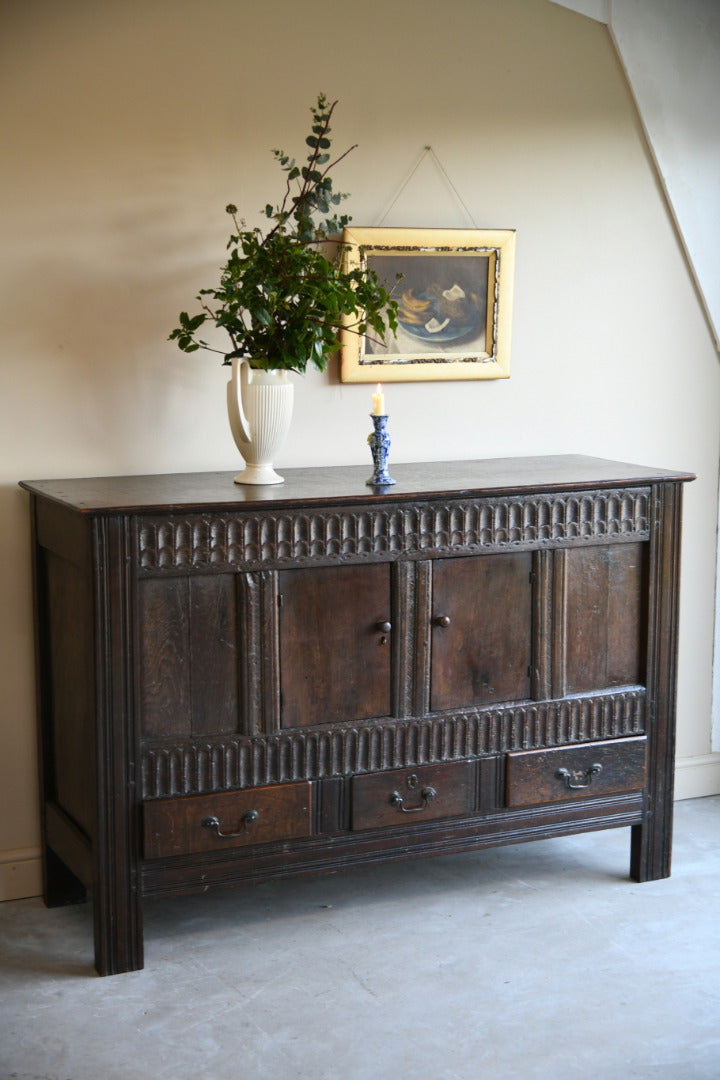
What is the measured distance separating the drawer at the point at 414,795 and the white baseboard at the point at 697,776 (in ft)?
4.04

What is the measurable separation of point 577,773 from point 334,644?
0.85 meters

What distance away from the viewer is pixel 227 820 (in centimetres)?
307

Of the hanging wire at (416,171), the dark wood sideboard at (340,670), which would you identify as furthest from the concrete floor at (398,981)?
the hanging wire at (416,171)

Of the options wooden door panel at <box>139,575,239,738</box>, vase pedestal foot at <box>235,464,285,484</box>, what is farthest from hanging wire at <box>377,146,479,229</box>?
wooden door panel at <box>139,575,239,738</box>

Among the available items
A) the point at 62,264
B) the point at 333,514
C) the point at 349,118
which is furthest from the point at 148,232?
the point at 333,514

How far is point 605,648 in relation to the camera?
3.48m

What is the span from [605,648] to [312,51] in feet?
6.31

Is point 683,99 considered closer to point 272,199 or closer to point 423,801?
point 272,199

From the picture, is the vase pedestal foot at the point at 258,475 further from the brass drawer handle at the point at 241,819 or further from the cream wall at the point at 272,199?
the brass drawer handle at the point at 241,819

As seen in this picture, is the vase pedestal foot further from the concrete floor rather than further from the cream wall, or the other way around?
the concrete floor

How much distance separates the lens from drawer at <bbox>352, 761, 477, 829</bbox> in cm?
321

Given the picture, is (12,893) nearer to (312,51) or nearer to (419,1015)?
(419,1015)

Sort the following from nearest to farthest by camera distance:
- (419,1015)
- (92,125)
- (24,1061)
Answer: (24,1061) → (419,1015) → (92,125)

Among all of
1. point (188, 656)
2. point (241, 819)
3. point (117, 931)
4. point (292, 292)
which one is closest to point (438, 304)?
point (292, 292)
